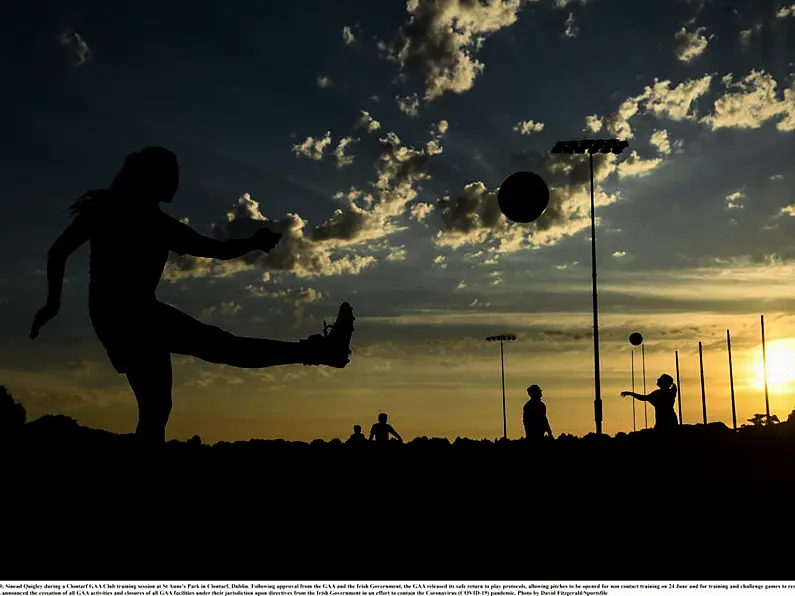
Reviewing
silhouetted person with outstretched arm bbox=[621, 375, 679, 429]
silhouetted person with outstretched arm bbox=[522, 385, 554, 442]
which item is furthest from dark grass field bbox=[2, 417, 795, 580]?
silhouetted person with outstretched arm bbox=[522, 385, 554, 442]

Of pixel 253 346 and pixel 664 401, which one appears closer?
pixel 253 346

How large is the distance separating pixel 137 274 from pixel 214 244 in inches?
26.8

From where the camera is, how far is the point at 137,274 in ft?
21.5

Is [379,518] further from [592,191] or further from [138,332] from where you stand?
[592,191]

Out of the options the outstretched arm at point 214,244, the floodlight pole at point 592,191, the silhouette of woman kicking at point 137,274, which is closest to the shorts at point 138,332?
the silhouette of woman kicking at point 137,274

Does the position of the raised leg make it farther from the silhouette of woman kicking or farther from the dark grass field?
the dark grass field

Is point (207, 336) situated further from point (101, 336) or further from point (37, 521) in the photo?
point (37, 521)

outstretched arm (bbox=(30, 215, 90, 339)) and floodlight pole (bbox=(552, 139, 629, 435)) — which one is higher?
floodlight pole (bbox=(552, 139, 629, 435))

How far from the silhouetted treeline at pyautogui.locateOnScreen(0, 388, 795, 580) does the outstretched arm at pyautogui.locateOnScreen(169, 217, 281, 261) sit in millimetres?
1388

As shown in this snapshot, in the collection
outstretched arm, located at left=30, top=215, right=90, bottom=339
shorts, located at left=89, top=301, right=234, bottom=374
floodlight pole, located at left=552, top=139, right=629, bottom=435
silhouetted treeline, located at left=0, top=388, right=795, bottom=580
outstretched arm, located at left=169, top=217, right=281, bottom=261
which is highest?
floodlight pole, located at left=552, top=139, right=629, bottom=435

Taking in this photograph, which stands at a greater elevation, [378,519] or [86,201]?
[86,201]

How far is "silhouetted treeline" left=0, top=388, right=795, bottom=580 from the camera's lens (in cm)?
502

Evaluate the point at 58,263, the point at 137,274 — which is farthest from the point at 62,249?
the point at 137,274

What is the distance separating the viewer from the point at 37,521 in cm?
559
